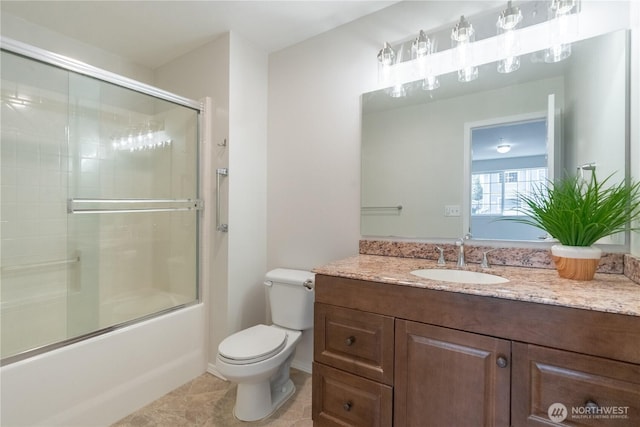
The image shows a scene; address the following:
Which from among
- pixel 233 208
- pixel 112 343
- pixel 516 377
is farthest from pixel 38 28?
pixel 516 377

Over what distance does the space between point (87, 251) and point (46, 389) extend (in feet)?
3.24

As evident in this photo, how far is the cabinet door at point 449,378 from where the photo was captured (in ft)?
3.17

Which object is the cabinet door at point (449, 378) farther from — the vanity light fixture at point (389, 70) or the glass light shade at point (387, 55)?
the glass light shade at point (387, 55)

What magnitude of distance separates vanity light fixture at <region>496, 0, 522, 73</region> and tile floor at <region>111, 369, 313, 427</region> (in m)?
2.17

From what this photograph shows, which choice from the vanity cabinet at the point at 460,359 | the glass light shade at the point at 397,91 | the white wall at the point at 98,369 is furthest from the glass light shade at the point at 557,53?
the white wall at the point at 98,369

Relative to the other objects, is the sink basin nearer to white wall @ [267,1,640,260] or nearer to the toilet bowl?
white wall @ [267,1,640,260]

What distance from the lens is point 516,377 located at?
936 millimetres

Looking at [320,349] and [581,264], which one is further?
[320,349]

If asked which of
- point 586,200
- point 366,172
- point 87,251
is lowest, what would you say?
point 87,251

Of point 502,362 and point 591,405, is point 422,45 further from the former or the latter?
point 591,405

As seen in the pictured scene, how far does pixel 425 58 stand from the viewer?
5.36 ft

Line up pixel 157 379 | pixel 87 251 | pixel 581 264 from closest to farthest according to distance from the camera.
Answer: pixel 581 264 < pixel 157 379 < pixel 87 251

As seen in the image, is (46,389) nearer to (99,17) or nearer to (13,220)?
(13,220)

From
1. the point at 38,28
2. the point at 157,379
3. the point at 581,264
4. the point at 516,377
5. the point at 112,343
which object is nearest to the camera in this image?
the point at 516,377
